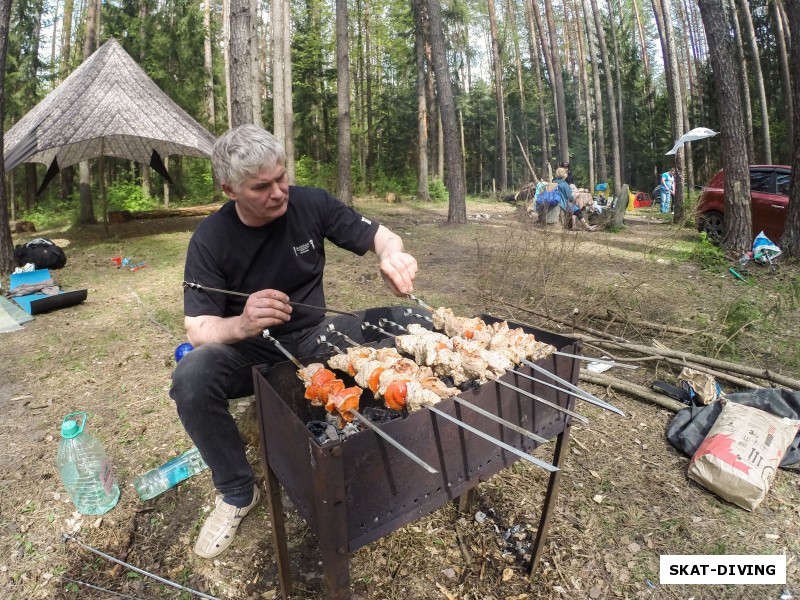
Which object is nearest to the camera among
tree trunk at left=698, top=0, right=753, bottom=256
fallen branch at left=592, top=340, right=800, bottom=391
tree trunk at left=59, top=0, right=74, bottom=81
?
fallen branch at left=592, top=340, right=800, bottom=391

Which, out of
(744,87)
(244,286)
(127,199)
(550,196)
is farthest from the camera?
(744,87)

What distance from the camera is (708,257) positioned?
7.69m

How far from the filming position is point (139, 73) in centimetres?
1118

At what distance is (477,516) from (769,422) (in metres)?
1.89

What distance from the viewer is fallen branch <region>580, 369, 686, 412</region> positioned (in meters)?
3.41

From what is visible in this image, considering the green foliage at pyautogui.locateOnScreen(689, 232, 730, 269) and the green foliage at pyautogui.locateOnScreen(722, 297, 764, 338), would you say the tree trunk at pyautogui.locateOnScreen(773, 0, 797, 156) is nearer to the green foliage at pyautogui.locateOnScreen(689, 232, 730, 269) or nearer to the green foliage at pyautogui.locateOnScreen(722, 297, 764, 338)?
the green foliage at pyautogui.locateOnScreen(689, 232, 730, 269)

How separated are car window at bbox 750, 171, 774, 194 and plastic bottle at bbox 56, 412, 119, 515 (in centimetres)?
1096

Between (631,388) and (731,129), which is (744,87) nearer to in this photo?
(731,129)

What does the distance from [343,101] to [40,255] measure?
883cm

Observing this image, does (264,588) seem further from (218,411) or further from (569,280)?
(569,280)

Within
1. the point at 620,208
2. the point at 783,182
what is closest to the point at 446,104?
the point at 620,208

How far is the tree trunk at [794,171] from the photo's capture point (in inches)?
264

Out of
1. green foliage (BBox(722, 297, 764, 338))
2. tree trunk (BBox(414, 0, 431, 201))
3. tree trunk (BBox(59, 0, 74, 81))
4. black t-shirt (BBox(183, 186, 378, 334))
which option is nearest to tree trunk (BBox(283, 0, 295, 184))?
tree trunk (BBox(414, 0, 431, 201))

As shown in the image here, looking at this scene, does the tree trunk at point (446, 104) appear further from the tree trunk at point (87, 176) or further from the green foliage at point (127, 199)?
the green foliage at point (127, 199)
